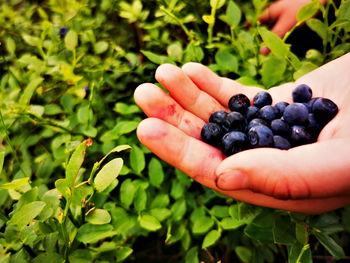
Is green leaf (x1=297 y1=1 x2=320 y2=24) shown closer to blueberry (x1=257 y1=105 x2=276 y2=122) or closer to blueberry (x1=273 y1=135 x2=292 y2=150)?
blueberry (x1=257 y1=105 x2=276 y2=122)

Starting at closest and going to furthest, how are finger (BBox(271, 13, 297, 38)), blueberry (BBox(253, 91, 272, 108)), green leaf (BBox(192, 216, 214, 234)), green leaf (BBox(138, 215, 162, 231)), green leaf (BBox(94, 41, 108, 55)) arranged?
green leaf (BBox(138, 215, 162, 231)), green leaf (BBox(192, 216, 214, 234)), blueberry (BBox(253, 91, 272, 108)), green leaf (BBox(94, 41, 108, 55)), finger (BBox(271, 13, 297, 38))

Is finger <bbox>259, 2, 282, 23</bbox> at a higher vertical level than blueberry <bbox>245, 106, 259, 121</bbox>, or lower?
higher

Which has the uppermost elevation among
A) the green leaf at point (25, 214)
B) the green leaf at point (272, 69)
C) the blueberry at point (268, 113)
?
the green leaf at point (272, 69)

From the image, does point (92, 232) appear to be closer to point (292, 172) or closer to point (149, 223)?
point (149, 223)

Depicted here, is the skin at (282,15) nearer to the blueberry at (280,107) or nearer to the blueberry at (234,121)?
the blueberry at (280,107)

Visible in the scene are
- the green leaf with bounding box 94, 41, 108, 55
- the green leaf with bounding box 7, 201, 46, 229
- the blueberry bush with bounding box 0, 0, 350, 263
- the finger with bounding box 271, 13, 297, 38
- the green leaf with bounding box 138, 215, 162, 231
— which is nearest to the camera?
the green leaf with bounding box 7, 201, 46, 229

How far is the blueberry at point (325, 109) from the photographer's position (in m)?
1.08

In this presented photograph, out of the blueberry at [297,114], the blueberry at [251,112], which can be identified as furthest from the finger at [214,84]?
the blueberry at [297,114]

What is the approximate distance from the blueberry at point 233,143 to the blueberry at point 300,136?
6.9 inches

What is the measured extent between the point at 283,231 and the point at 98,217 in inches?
21.2

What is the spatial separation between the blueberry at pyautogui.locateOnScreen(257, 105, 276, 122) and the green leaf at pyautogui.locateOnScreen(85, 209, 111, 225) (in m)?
0.70

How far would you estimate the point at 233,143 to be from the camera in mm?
1028

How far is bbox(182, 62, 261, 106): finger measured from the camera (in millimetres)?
1225

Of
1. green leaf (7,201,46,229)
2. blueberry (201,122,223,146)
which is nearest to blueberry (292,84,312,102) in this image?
blueberry (201,122,223,146)
